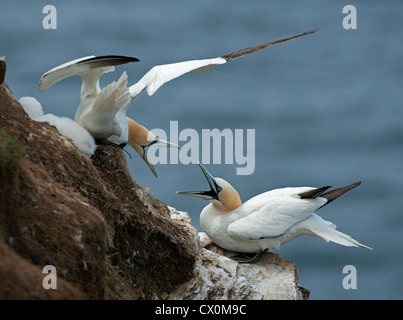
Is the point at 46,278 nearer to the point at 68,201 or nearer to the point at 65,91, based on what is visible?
the point at 68,201

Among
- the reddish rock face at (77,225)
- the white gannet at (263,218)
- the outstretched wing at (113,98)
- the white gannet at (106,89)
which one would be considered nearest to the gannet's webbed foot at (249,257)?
the white gannet at (263,218)

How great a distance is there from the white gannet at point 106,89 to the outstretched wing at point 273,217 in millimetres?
1609

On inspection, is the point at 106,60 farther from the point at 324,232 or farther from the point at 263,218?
the point at 324,232

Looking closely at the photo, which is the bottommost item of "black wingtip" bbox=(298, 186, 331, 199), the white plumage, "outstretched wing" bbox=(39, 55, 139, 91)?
"black wingtip" bbox=(298, 186, 331, 199)

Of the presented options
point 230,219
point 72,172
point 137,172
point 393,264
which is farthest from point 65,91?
point 72,172

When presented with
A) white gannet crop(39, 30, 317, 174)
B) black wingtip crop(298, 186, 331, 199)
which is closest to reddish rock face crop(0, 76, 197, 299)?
white gannet crop(39, 30, 317, 174)

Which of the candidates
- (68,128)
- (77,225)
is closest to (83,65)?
(68,128)

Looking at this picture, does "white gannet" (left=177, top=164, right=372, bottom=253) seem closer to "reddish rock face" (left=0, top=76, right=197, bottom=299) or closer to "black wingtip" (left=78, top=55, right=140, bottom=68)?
"reddish rock face" (left=0, top=76, right=197, bottom=299)

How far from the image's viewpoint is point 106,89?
877cm

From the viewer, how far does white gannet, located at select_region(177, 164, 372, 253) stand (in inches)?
388

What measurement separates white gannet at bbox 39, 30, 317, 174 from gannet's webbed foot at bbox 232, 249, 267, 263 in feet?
6.05

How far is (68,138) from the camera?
8.46m

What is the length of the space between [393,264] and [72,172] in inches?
531

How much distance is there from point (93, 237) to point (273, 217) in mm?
3431
